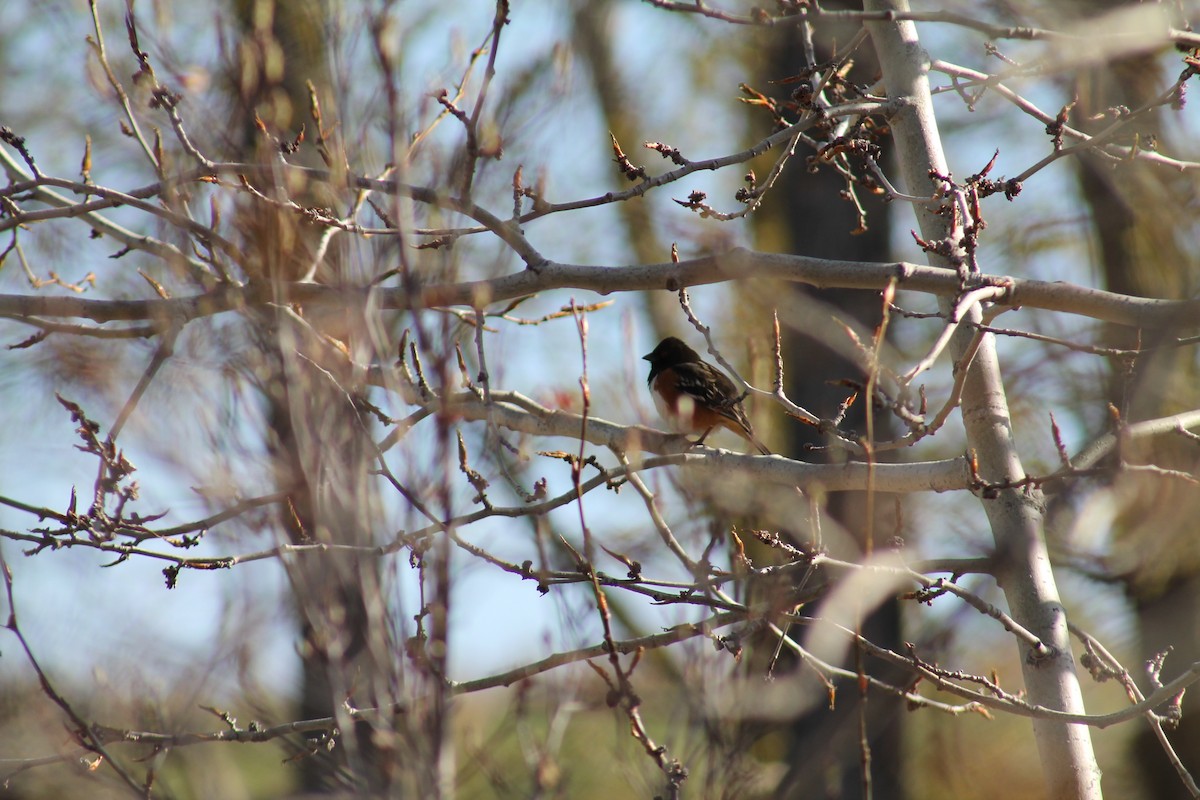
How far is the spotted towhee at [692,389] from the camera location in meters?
6.10

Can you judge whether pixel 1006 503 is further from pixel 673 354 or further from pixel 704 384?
pixel 673 354

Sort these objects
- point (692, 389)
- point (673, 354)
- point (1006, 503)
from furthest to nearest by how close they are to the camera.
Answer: point (673, 354) < point (692, 389) < point (1006, 503)

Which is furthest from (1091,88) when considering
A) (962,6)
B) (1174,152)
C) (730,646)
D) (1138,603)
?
(730,646)

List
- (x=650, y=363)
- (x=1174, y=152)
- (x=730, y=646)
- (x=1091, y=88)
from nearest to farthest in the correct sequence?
(x=730, y=646) → (x=1091, y=88) → (x=1174, y=152) → (x=650, y=363)

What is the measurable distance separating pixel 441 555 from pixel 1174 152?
243 inches

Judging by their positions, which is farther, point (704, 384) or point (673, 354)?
point (673, 354)

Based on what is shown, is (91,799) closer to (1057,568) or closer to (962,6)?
(962,6)

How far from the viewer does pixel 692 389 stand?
661 centimetres

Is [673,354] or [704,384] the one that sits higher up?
[673,354]

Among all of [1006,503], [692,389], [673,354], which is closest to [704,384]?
[692,389]

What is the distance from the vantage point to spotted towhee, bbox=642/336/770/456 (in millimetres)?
6102

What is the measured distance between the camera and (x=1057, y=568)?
22.5 ft

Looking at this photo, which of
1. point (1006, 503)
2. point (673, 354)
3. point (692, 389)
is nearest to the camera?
point (1006, 503)

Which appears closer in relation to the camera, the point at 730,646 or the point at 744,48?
the point at 730,646
